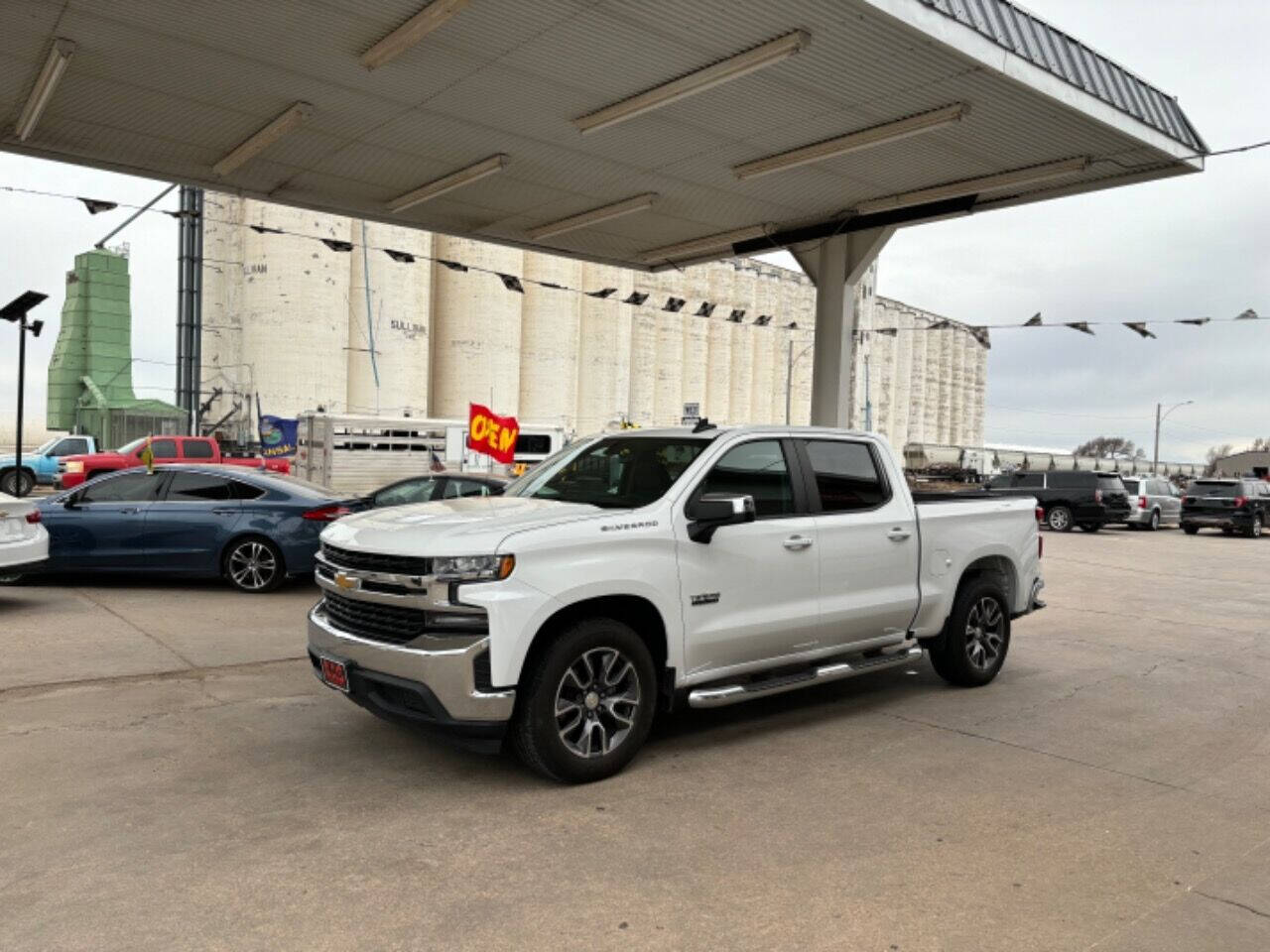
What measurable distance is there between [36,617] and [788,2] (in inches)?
342

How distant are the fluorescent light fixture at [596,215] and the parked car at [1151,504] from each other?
2094 centimetres

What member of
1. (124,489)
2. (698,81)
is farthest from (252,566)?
(698,81)

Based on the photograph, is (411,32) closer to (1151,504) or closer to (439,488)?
(439,488)

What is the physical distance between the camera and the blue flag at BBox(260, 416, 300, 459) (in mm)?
35125

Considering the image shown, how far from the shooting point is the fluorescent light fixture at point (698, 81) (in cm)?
838

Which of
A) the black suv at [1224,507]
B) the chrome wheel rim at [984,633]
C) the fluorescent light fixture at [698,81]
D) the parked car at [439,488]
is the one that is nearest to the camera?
the chrome wheel rim at [984,633]

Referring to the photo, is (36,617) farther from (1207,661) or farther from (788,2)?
(1207,661)

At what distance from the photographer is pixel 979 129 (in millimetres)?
10367

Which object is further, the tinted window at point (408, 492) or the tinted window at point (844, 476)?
the tinted window at point (408, 492)

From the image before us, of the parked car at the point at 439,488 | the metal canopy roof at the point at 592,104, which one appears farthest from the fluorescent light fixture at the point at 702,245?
the parked car at the point at 439,488

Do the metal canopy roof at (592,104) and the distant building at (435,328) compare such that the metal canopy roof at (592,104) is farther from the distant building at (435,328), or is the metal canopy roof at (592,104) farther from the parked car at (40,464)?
the parked car at (40,464)

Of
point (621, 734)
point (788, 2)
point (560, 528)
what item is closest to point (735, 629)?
point (621, 734)

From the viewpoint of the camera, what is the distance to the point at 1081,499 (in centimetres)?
2719

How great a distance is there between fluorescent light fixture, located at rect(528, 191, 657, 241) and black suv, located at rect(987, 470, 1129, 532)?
17.1 meters
